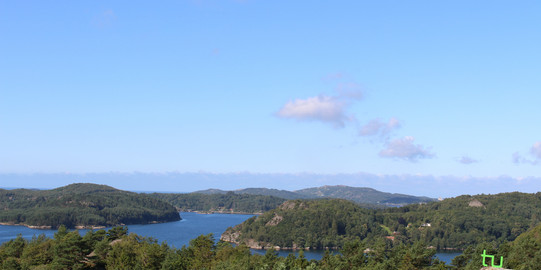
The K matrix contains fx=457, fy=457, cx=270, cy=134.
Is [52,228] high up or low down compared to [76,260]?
down

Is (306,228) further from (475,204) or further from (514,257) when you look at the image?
(514,257)

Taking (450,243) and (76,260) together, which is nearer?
(76,260)

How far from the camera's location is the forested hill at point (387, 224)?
145250mm

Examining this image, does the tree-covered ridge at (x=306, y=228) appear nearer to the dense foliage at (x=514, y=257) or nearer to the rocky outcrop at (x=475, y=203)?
the rocky outcrop at (x=475, y=203)

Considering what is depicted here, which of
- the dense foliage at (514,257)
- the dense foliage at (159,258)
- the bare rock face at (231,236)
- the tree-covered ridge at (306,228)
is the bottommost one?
the bare rock face at (231,236)

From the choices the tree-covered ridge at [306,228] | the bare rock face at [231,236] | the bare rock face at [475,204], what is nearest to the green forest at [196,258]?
the tree-covered ridge at [306,228]

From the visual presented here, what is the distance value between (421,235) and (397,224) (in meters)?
13.5

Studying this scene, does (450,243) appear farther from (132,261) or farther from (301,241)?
(132,261)

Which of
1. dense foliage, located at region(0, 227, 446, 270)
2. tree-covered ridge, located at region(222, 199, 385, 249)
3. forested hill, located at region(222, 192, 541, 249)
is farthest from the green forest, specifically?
forested hill, located at region(222, 192, 541, 249)

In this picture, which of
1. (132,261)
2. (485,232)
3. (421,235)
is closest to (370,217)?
(421,235)

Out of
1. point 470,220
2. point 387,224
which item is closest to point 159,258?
point 387,224

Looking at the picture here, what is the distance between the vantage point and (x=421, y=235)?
151500 mm

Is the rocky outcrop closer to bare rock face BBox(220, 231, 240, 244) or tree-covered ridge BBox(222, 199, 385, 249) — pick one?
tree-covered ridge BBox(222, 199, 385, 249)

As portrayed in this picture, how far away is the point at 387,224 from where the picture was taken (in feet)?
551
